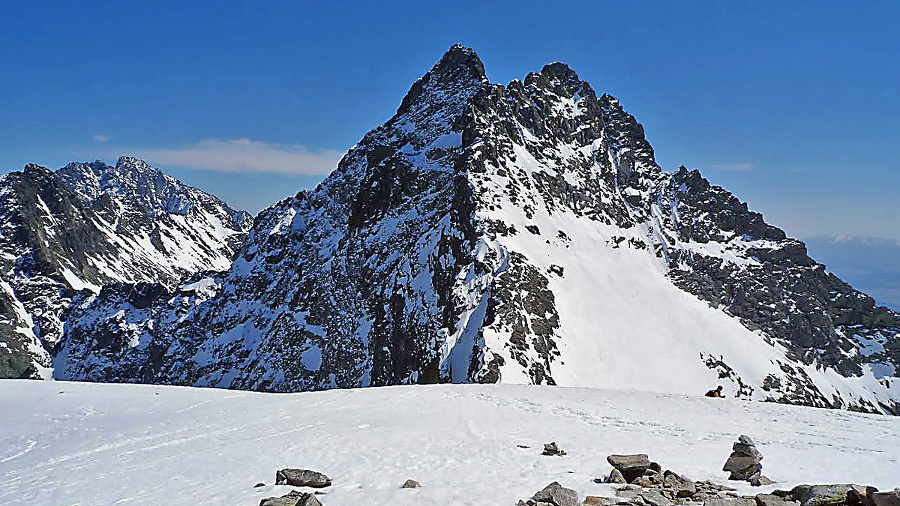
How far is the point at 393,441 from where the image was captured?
1933 cm

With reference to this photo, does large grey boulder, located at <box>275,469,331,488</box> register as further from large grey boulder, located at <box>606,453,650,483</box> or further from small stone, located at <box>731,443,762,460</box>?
small stone, located at <box>731,443,762,460</box>

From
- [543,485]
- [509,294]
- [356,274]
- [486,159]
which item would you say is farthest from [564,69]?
[543,485]

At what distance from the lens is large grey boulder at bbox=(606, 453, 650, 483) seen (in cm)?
1405

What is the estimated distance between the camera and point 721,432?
2181 centimetres

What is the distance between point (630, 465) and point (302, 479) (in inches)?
306

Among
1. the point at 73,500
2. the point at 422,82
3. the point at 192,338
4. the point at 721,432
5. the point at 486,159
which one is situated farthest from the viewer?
the point at 192,338

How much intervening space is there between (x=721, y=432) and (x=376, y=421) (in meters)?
12.6

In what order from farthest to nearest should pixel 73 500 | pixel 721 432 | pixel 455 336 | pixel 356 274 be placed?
pixel 356 274 → pixel 455 336 → pixel 721 432 → pixel 73 500

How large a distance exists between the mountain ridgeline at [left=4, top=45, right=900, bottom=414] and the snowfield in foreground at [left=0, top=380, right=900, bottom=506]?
3826 cm

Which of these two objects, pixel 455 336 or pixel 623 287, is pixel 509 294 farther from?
pixel 623 287

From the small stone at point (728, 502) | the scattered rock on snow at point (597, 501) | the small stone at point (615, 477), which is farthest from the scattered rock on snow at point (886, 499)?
the small stone at point (615, 477)

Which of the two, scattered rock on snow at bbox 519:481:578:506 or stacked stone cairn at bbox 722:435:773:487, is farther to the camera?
stacked stone cairn at bbox 722:435:773:487

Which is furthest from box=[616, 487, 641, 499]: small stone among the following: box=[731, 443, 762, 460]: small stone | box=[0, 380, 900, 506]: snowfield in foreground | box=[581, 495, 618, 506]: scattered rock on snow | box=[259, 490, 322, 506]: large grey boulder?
box=[259, 490, 322, 506]: large grey boulder

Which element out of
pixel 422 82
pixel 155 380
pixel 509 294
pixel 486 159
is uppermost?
pixel 422 82
